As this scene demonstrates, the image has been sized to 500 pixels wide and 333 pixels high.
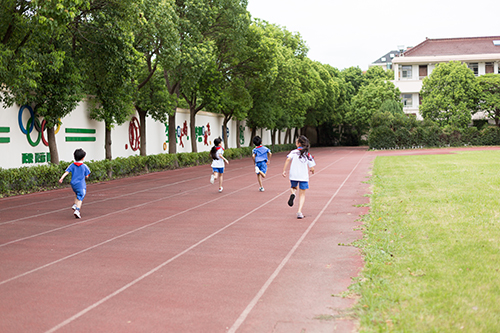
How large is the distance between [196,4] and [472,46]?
5109 cm

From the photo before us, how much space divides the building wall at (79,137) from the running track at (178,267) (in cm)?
546

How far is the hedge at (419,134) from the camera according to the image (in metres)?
48.3

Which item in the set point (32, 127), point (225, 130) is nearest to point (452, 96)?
point (225, 130)

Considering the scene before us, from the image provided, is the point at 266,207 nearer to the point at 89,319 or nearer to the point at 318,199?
the point at 318,199

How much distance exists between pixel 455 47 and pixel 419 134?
70.6 feet

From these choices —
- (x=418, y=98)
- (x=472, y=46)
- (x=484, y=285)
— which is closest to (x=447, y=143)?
(x=418, y=98)

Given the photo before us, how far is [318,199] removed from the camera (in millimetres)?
13148

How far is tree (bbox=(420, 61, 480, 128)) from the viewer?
49.3 metres

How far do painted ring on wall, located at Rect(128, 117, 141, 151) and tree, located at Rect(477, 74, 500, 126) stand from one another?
37896 millimetres

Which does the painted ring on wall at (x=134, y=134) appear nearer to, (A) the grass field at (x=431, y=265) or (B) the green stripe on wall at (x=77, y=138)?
(B) the green stripe on wall at (x=77, y=138)

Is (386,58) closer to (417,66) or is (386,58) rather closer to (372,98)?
(417,66)

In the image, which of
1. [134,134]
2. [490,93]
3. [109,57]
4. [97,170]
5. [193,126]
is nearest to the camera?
[109,57]

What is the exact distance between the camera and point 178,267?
21.2ft

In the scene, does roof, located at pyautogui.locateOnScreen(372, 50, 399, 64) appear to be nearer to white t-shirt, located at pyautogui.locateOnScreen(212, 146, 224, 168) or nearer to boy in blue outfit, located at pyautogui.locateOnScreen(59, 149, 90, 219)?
white t-shirt, located at pyautogui.locateOnScreen(212, 146, 224, 168)
